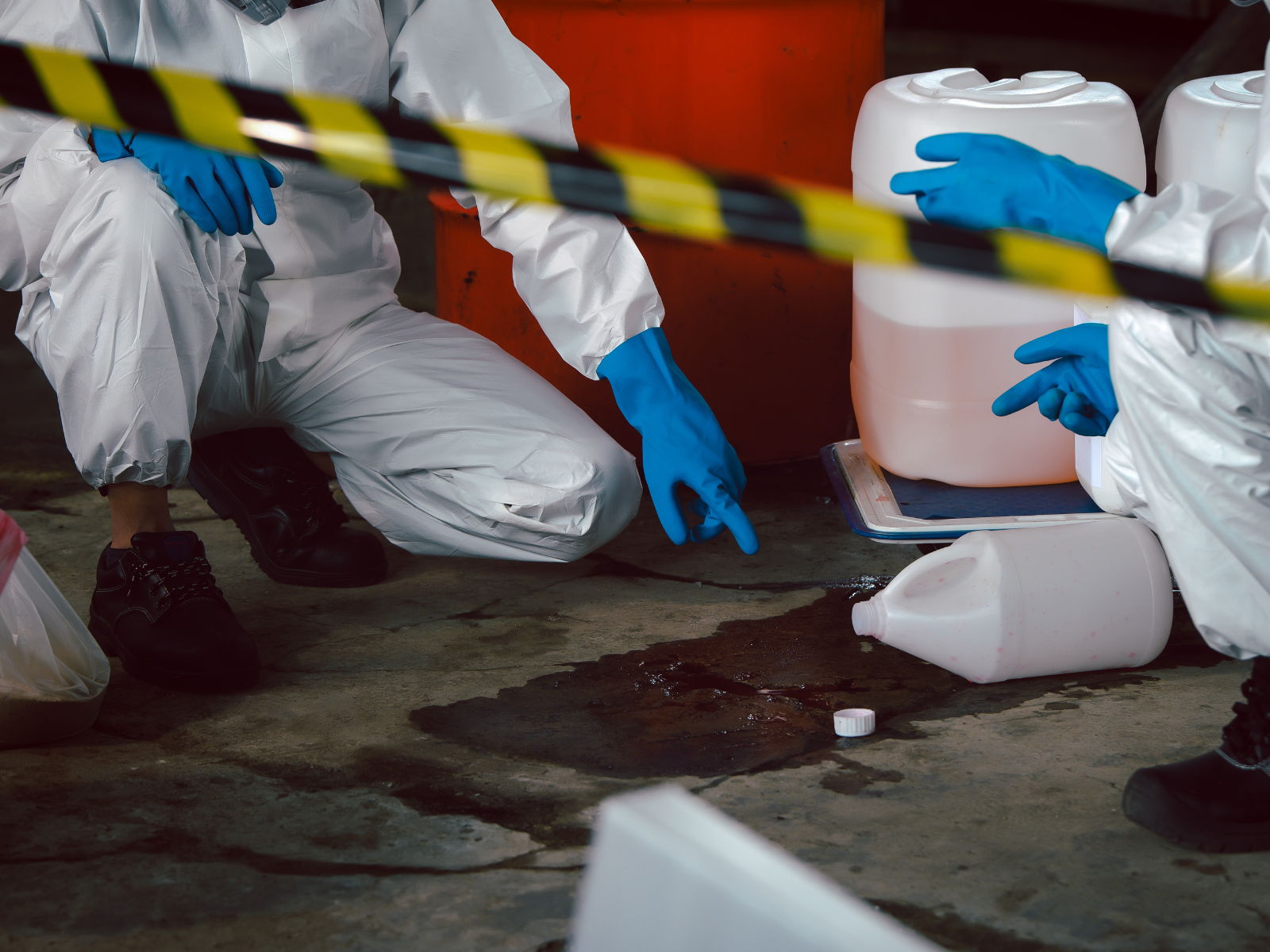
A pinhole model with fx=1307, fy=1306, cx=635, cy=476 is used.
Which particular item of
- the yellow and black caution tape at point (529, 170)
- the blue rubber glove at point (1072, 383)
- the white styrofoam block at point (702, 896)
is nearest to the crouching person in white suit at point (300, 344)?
the blue rubber glove at point (1072, 383)

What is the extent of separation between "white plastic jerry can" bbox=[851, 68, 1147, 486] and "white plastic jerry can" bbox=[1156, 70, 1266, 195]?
0.24 ft

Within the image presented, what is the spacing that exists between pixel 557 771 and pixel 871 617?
0.42 metres

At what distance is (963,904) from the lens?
3.44 feet

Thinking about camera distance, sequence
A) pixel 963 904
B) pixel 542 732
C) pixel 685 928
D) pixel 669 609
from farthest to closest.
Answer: pixel 669 609 < pixel 542 732 < pixel 963 904 < pixel 685 928

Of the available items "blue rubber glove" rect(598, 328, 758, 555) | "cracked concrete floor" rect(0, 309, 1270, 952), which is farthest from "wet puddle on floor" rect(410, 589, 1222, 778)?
"blue rubber glove" rect(598, 328, 758, 555)

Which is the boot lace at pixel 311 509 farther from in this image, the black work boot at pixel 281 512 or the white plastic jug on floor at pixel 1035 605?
the white plastic jug on floor at pixel 1035 605

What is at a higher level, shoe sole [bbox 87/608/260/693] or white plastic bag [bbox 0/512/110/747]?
white plastic bag [bbox 0/512/110/747]

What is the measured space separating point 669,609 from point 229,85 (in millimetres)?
1038

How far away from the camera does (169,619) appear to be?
151cm

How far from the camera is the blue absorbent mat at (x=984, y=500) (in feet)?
5.94

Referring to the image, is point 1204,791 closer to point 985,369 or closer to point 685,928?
point 685,928

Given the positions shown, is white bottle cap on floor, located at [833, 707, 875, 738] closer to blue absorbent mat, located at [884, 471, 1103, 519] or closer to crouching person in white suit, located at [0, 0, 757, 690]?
crouching person in white suit, located at [0, 0, 757, 690]

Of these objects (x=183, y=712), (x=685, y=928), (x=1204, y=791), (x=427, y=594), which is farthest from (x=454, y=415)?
(x=685, y=928)

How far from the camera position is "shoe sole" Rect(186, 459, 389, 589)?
1.80 metres
